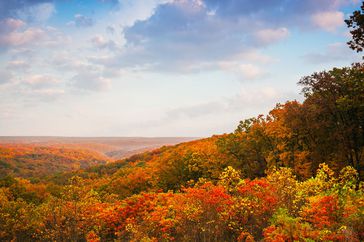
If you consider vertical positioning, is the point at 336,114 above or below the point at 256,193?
above

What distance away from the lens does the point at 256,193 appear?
86.8 feet

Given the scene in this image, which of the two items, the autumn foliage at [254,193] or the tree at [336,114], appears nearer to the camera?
the autumn foliage at [254,193]

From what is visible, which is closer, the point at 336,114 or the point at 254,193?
the point at 254,193

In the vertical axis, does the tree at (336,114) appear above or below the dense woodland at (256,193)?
above

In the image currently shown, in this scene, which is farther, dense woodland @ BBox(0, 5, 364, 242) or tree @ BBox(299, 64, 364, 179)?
tree @ BBox(299, 64, 364, 179)

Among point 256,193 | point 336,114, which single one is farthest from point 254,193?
point 336,114

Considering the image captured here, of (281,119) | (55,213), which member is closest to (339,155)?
(281,119)

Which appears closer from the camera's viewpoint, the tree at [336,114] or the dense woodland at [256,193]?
the dense woodland at [256,193]

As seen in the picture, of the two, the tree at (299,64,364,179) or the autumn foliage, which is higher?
the tree at (299,64,364,179)

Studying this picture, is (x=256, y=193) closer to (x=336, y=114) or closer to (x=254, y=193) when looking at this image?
(x=254, y=193)

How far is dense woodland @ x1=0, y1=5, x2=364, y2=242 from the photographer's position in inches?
820

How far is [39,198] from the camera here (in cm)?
8631

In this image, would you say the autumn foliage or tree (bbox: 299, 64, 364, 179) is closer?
the autumn foliage

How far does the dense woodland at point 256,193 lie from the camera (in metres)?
20.8
